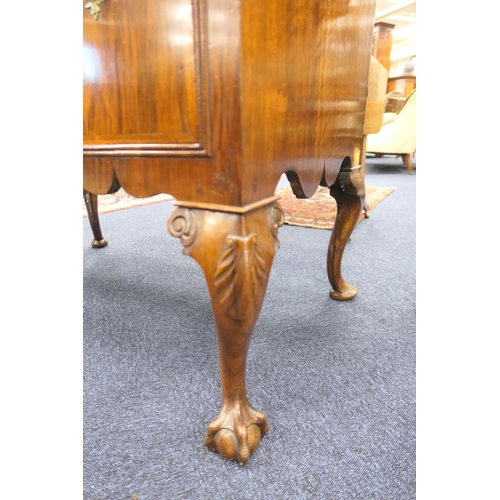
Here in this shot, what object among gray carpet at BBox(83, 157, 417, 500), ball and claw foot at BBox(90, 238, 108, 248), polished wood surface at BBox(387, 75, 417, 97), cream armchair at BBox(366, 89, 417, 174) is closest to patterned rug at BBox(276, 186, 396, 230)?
gray carpet at BBox(83, 157, 417, 500)

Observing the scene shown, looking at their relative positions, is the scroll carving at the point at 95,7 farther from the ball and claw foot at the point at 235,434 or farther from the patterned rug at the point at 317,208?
the patterned rug at the point at 317,208

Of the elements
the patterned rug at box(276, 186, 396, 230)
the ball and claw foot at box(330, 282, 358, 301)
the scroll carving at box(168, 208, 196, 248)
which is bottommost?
the ball and claw foot at box(330, 282, 358, 301)

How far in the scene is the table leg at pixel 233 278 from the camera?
15.3 inches

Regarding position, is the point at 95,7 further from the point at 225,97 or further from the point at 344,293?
the point at 344,293

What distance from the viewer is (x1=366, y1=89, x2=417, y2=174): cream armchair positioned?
290 cm

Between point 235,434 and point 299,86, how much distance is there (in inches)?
16.4

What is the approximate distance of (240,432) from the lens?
452 mm

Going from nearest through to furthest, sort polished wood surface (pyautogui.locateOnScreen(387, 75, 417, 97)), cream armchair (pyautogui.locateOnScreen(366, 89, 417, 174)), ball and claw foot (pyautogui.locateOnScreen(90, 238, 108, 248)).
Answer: ball and claw foot (pyautogui.locateOnScreen(90, 238, 108, 248)) < cream armchair (pyautogui.locateOnScreen(366, 89, 417, 174)) < polished wood surface (pyautogui.locateOnScreen(387, 75, 417, 97))

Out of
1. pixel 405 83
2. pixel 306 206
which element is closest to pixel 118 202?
pixel 306 206

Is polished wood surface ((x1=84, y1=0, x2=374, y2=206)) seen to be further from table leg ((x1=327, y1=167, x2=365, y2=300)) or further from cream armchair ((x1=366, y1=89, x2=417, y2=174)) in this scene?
cream armchair ((x1=366, y1=89, x2=417, y2=174))

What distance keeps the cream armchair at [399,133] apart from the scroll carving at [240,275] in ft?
9.01

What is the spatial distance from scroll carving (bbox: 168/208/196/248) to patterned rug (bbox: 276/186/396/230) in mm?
1143

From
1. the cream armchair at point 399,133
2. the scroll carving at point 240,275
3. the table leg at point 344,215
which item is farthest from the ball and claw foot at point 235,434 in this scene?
the cream armchair at point 399,133

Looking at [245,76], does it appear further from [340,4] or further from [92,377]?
[92,377]
